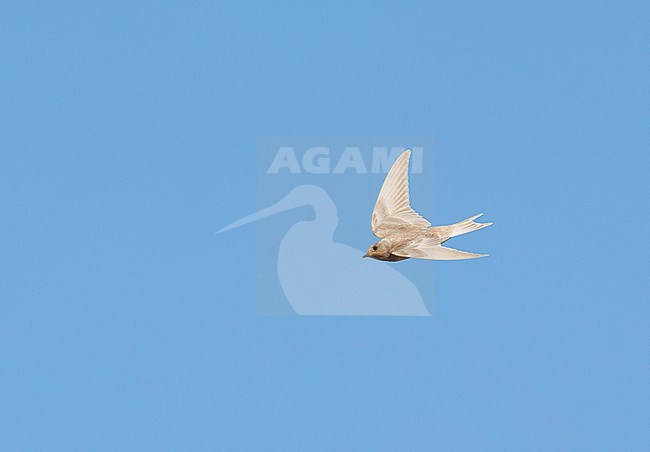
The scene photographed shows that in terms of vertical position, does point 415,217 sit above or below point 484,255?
above

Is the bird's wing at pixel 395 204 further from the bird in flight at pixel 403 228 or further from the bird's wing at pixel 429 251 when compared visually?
the bird's wing at pixel 429 251

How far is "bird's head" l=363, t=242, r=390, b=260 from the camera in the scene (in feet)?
30.0

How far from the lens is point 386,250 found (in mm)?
9141

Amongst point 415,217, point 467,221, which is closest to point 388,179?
point 415,217

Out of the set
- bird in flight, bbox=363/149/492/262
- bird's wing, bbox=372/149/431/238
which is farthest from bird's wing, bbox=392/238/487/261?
bird's wing, bbox=372/149/431/238

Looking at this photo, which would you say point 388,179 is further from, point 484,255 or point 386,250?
point 484,255

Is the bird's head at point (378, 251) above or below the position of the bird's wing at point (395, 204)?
below

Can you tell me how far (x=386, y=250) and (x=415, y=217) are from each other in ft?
1.97

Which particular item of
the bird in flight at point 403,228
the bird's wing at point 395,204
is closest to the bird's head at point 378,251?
the bird in flight at point 403,228

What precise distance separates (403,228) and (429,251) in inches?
30.1

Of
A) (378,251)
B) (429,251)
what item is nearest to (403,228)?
(378,251)

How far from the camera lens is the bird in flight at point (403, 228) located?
8727 mm

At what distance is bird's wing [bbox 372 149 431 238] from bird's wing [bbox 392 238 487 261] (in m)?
0.42

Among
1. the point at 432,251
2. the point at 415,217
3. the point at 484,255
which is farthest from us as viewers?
the point at 415,217
